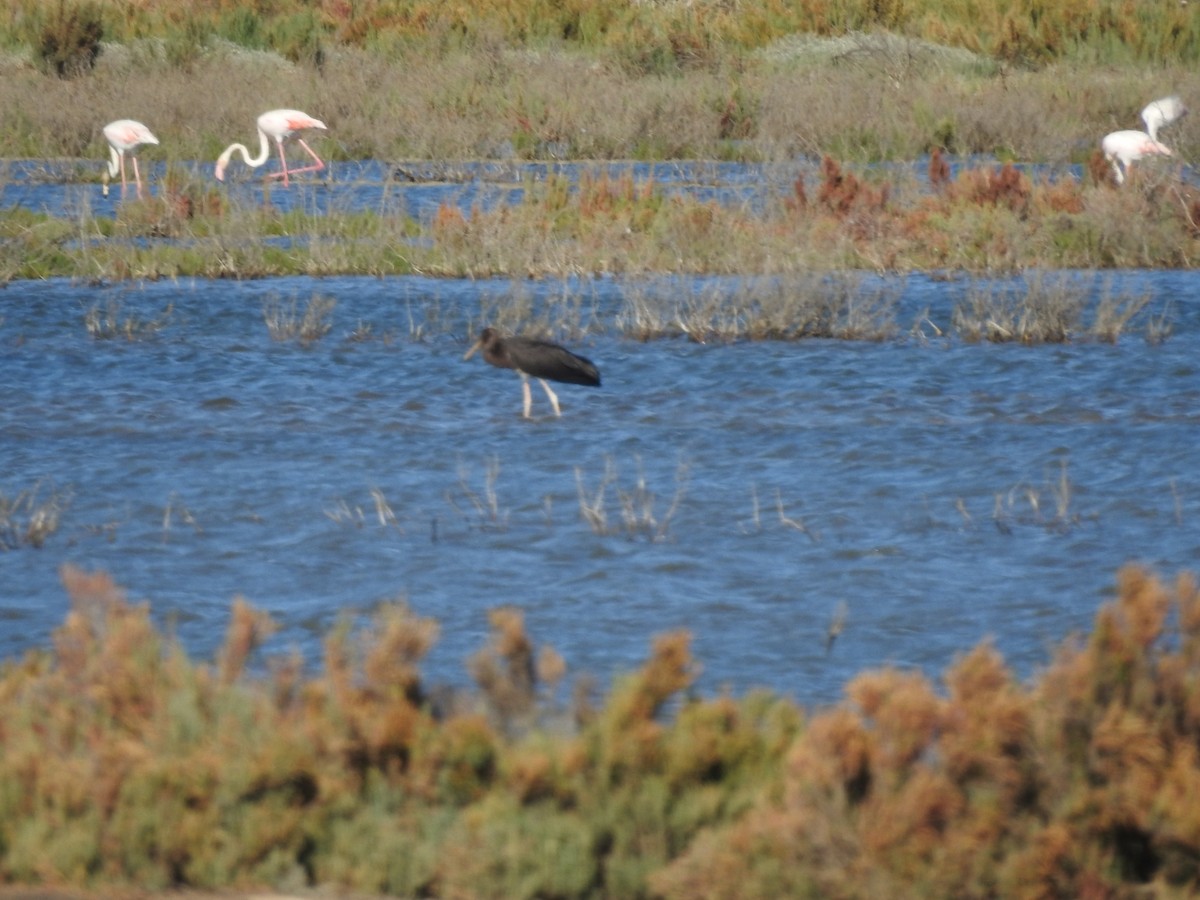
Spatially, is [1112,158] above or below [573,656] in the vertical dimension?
above

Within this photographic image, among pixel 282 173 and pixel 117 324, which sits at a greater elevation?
pixel 282 173

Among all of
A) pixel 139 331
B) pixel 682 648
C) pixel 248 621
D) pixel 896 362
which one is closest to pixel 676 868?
pixel 682 648

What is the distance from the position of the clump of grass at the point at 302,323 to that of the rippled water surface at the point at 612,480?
0.38 feet

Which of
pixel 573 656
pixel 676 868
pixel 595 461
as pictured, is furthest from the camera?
pixel 595 461

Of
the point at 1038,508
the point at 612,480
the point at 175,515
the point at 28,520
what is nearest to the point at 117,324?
the point at 175,515

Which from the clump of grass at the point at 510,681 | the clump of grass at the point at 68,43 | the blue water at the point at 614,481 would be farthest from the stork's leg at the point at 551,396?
the clump of grass at the point at 68,43

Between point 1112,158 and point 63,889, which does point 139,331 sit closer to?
point 1112,158

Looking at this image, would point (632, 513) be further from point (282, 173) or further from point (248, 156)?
point (248, 156)

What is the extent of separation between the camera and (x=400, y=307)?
51.9 feet

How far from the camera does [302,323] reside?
1481cm

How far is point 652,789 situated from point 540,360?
6.96 metres

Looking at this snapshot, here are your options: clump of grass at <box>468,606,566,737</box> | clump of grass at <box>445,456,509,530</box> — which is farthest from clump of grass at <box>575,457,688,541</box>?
clump of grass at <box>468,606,566,737</box>

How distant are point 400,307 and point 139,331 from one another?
2.16 meters

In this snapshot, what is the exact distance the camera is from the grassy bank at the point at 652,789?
4.27 m
